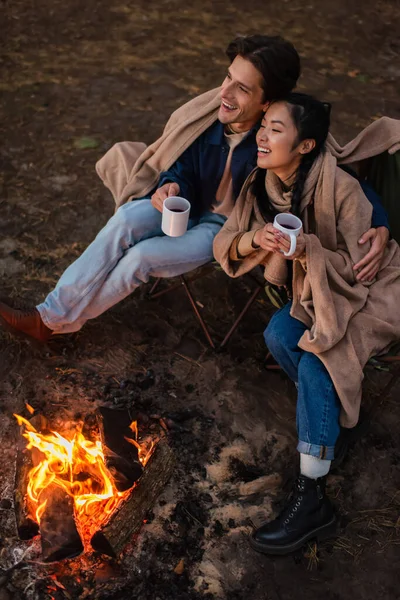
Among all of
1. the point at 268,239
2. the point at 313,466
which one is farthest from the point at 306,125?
the point at 313,466

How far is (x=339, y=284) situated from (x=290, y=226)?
38 cm

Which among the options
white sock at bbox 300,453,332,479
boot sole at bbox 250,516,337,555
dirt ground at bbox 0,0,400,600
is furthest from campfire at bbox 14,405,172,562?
white sock at bbox 300,453,332,479

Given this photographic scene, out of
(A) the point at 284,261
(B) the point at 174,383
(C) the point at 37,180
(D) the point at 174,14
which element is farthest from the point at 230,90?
(D) the point at 174,14

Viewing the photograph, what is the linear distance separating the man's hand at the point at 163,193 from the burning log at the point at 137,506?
4.12 ft

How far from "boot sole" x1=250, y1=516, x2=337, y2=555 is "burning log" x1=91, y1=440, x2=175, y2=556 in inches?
21.1

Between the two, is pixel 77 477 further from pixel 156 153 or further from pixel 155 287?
pixel 156 153

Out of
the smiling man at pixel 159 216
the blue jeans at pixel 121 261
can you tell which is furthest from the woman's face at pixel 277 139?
the blue jeans at pixel 121 261

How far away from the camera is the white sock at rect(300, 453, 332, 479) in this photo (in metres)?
3.13

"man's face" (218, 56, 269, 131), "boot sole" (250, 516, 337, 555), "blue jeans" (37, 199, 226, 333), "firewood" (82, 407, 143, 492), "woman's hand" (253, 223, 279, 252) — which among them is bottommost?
"boot sole" (250, 516, 337, 555)

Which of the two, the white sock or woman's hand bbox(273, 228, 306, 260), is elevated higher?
woman's hand bbox(273, 228, 306, 260)

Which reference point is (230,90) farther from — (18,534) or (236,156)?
(18,534)

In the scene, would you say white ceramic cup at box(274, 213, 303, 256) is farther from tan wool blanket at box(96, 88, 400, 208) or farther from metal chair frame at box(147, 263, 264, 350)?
metal chair frame at box(147, 263, 264, 350)

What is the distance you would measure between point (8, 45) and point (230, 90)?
4.17 metres

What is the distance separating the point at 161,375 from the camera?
3.87 meters
